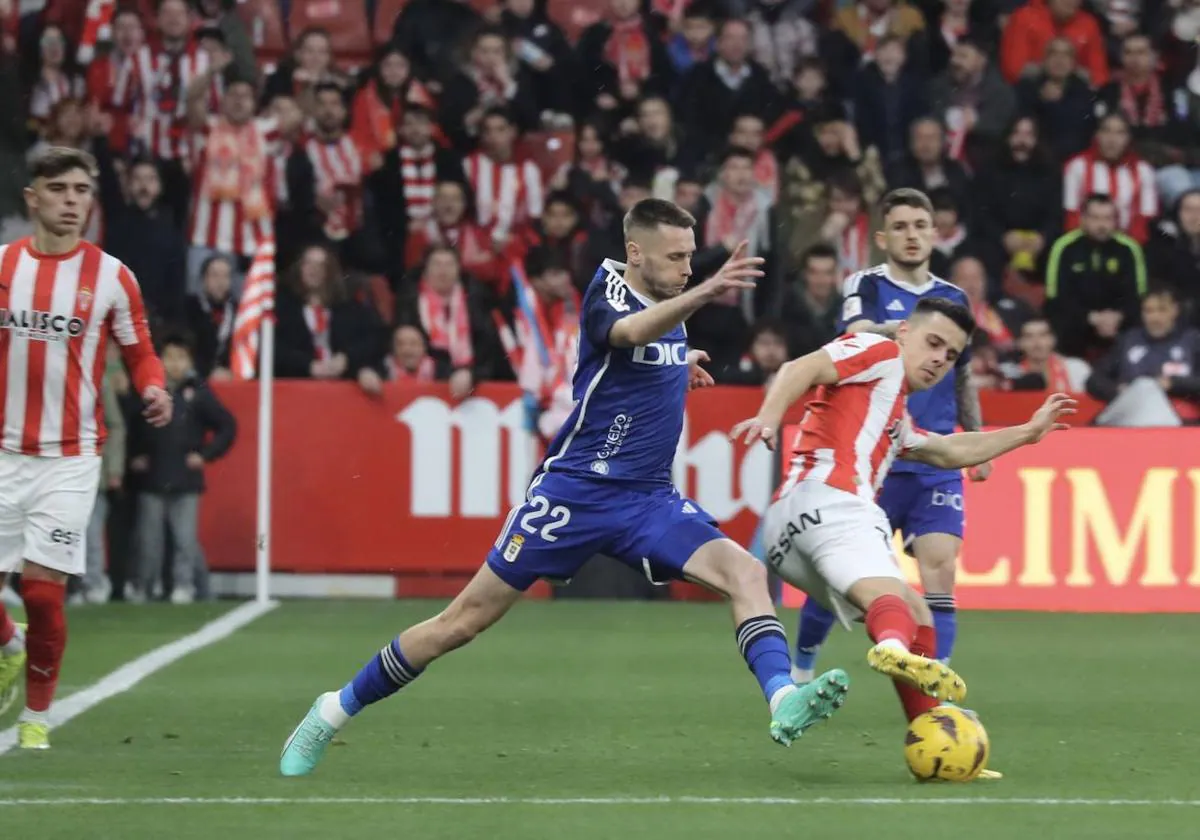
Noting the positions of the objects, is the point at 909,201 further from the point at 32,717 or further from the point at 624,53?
the point at 624,53

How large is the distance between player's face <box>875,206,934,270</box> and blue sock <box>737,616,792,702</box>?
8.69 ft

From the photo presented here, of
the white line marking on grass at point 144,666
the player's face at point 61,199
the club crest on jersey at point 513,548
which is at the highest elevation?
the player's face at point 61,199

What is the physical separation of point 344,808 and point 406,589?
8.72 metres

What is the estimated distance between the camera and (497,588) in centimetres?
735

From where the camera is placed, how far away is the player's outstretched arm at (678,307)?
255 inches

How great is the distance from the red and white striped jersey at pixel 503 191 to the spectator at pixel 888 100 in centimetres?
310

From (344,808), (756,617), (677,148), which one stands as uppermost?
(677,148)

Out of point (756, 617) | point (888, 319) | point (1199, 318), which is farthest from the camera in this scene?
point (1199, 318)

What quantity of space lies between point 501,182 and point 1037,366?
472 cm

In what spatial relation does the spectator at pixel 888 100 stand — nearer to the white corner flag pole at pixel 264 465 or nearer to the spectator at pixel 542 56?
the spectator at pixel 542 56

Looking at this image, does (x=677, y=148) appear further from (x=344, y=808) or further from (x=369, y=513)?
(x=344, y=808)

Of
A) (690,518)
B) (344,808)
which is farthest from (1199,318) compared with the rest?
(344,808)

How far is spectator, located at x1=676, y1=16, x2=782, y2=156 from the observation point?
18375mm

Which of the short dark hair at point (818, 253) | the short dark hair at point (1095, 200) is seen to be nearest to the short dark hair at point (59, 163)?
the short dark hair at point (818, 253)
